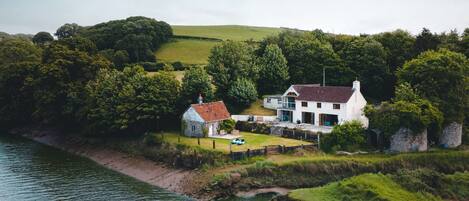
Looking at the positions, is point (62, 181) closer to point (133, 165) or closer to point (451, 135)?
point (133, 165)

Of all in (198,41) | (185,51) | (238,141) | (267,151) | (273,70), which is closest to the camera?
(267,151)

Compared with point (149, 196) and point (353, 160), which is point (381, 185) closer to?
point (353, 160)

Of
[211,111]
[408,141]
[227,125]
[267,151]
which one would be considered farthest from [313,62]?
[267,151]

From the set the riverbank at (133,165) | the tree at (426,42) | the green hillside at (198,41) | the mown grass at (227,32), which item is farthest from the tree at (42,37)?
the tree at (426,42)

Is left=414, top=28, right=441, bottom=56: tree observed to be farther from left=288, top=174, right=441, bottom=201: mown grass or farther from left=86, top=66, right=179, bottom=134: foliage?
left=288, top=174, right=441, bottom=201: mown grass

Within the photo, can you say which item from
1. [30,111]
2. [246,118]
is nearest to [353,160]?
[246,118]

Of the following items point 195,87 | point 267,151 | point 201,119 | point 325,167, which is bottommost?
point 325,167
